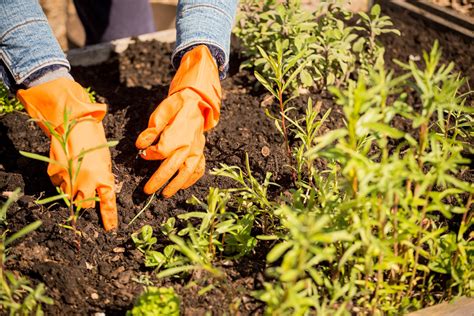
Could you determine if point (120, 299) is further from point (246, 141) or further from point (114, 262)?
point (246, 141)

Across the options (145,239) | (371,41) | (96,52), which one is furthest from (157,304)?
(96,52)

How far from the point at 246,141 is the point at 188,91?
0.40 metres

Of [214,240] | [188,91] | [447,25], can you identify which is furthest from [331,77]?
[214,240]

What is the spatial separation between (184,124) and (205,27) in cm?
50

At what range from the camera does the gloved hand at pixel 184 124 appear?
2.19 m

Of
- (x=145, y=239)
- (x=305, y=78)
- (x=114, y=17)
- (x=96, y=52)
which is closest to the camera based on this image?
(x=145, y=239)

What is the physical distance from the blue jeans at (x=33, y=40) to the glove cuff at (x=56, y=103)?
0.28 ft

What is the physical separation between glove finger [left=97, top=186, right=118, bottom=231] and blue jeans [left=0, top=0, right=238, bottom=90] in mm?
604

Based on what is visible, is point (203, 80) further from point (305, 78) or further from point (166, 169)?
point (305, 78)

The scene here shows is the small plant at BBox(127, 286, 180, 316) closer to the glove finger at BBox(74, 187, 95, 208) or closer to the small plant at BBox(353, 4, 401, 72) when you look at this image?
the glove finger at BBox(74, 187, 95, 208)

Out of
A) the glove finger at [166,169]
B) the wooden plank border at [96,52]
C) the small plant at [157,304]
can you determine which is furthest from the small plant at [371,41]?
the small plant at [157,304]

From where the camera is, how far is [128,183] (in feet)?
7.68

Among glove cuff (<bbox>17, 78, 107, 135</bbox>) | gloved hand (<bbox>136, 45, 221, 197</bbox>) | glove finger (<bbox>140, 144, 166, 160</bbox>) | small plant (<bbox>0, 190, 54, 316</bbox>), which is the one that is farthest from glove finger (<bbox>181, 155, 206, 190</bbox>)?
small plant (<bbox>0, 190, 54, 316</bbox>)

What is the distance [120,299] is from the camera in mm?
1882
